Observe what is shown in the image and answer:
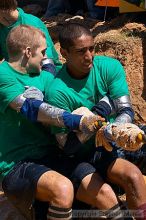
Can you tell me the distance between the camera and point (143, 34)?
23.5 feet

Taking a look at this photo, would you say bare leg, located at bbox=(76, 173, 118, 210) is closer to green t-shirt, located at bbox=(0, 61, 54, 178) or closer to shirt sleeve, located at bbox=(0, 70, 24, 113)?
green t-shirt, located at bbox=(0, 61, 54, 178)

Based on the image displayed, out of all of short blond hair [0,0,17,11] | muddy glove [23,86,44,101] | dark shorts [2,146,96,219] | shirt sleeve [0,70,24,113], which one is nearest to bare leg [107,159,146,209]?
dark shorts [2,146,96,219]

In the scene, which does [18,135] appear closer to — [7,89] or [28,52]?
[7,89]

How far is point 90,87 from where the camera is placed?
4.27 m

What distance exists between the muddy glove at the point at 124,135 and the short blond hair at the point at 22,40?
2.83 ft

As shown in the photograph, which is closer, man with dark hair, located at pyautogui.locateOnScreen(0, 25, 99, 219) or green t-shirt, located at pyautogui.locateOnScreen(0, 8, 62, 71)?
man with dark hair, located at pyautogui.locateOnScreen(0, 25, 99, 219)

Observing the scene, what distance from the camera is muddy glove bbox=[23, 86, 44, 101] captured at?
4.14 metres

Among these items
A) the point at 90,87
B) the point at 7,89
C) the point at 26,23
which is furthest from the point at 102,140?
the point at 26,23

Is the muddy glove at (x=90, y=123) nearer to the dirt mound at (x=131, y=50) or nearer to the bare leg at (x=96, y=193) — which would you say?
the bare leg at (x=96, y=193)

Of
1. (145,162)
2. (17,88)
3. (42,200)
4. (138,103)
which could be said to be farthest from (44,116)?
(138,103)

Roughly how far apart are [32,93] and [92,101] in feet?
1.44

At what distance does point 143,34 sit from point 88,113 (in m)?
3.33

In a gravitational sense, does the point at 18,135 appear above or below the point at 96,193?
above

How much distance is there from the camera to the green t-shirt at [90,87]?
421cm
